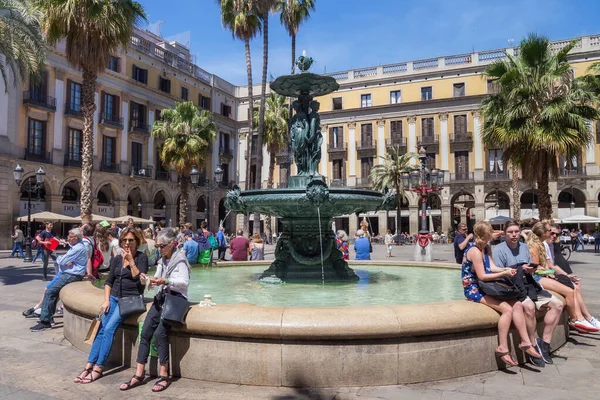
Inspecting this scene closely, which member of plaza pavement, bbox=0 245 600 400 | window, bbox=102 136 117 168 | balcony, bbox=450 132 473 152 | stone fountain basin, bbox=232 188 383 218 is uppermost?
balcony, bbox=450 132 473 152

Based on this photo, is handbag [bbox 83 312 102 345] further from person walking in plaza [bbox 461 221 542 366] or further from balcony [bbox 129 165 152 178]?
balcony [bbox 129 165 152 178]

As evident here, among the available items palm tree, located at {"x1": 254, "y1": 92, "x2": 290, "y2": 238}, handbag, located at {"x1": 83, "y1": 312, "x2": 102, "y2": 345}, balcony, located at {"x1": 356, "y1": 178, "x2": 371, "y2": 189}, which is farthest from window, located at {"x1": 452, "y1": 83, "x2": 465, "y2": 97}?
handbag, located at {"x1": 83, "y1": 312, "x2": 102, "y2": 345}

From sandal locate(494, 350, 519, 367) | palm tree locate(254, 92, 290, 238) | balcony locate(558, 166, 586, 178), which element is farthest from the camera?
balcony locate(558, 166, 586, 178)

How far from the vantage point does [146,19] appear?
62.8 feet

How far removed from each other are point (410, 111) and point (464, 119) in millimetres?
4868

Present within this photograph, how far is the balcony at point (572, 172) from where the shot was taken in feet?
123

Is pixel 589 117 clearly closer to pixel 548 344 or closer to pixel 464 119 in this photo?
pixel 548 344

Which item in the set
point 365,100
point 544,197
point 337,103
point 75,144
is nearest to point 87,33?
point 75,144

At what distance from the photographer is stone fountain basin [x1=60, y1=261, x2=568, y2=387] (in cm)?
383

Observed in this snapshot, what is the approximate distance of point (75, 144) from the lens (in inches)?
1215

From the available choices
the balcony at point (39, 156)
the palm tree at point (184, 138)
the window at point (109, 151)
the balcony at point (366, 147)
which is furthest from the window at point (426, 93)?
the balcony at point (39, 156)

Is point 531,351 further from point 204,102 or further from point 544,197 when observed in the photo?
point 204,102

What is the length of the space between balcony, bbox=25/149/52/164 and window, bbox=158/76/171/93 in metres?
12.0

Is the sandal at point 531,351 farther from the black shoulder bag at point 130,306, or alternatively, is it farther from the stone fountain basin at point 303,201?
the black shoulder bag at point 130,306
